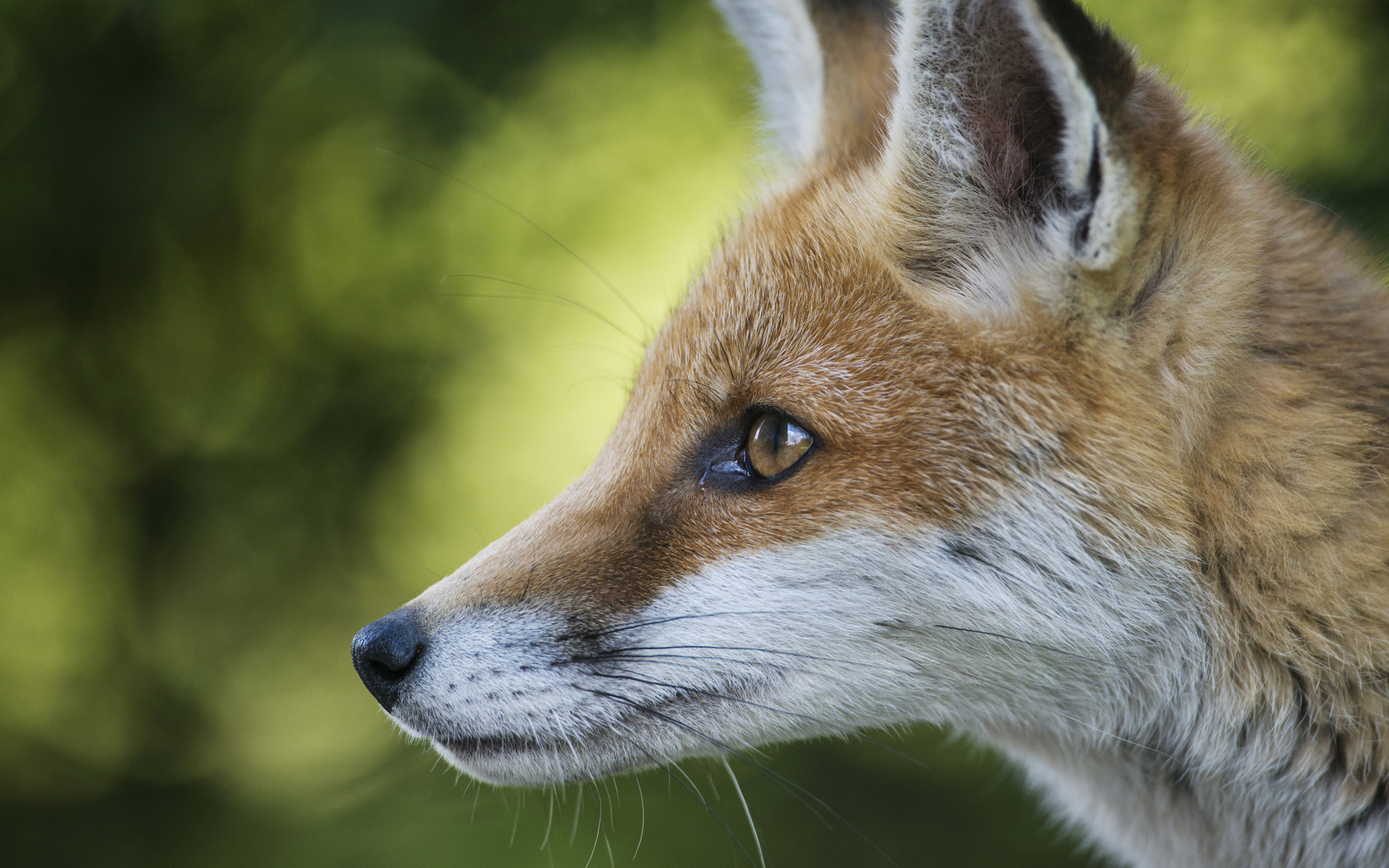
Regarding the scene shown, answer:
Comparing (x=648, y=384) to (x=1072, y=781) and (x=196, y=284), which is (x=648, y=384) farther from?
(x=196, y=284)

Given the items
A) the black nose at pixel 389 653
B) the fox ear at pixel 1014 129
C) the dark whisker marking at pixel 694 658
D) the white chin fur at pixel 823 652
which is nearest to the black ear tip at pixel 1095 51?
the fox ear at pixel 1014 129

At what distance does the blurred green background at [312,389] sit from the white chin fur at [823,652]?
9.95 feet

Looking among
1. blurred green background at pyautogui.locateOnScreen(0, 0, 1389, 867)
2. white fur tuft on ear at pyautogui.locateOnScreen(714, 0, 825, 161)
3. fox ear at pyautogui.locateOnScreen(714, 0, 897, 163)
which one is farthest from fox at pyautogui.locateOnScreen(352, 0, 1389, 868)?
blurred green background at pyautogui.locateOnScreen(0, 0, 1389, 867)

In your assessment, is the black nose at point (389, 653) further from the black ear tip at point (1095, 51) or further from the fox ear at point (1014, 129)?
the black ear tip at point (1095, 51)

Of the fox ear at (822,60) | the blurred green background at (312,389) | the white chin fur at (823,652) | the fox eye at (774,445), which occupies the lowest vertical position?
the white chin fur at (823,652)

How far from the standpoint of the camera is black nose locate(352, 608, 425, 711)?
2.10 metres

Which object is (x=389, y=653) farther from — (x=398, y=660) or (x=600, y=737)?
(x=600, y=737)

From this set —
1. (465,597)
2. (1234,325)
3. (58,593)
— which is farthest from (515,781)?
(58,593)

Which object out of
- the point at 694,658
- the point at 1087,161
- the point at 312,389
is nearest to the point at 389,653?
the point at 694,658

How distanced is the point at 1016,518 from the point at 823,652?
494 millimetres

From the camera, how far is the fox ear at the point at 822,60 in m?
3.08

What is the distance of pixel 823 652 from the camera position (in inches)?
81.7

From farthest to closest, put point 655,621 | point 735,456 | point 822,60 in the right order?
point 822,60
point 735,456
point 655,621

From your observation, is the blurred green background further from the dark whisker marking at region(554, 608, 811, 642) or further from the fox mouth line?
the dark whisker marking at region(554, 608, 811, 642)
